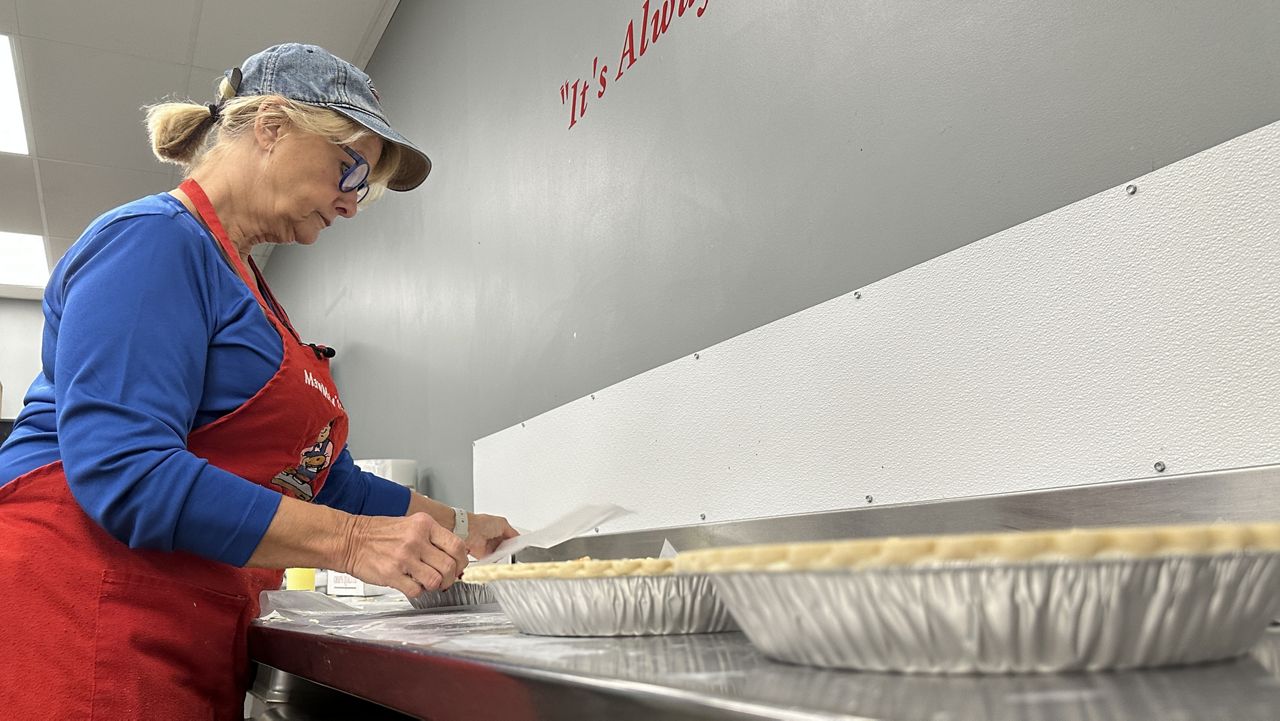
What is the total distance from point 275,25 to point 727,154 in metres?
2.42

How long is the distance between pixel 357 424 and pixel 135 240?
2640 mm

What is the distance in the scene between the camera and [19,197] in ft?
14.4

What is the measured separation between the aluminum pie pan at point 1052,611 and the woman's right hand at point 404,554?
0.65 meters

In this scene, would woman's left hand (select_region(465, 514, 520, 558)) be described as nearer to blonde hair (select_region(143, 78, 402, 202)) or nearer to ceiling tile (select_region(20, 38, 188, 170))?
blonde hair (select_region(143, 78, 402, 202))

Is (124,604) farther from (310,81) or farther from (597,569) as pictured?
(310,81)

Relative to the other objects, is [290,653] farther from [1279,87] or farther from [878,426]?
[1279,87]

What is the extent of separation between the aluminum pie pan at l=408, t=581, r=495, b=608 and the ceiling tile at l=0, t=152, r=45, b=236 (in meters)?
3.81

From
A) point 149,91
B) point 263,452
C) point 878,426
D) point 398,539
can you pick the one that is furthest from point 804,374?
point 149,91

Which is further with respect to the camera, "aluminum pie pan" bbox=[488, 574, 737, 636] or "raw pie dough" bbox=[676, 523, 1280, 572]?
"aluminum pie pan" bbox=[488, 574, 737, 636]

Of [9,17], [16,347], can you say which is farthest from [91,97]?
[16,347]

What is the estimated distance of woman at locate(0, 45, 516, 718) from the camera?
915 millimetres

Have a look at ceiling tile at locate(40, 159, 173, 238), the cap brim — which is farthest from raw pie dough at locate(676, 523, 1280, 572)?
ceiling tile at locate(40, 159, 173, 238)

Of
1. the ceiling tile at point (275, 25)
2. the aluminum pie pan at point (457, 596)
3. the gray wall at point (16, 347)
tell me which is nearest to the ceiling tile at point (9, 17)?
the ceiling tile at point (275, 25)

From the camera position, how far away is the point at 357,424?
140 inches
